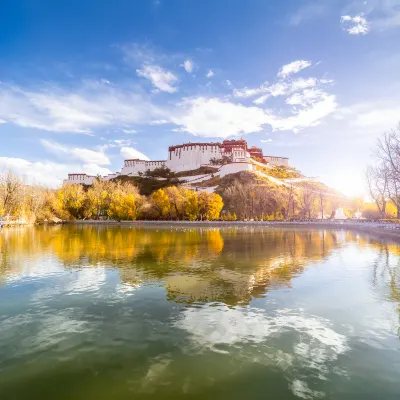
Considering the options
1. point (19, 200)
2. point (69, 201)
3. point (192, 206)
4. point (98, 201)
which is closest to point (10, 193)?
point (19, 200)

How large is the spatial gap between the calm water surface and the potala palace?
99893 millimetres

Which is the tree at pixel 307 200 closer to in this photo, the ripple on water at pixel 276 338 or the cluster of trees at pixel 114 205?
the cluster of trees at pixel 114 205

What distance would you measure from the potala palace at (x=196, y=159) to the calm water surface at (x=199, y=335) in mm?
99893

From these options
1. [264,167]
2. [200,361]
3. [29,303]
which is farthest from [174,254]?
[264,167]

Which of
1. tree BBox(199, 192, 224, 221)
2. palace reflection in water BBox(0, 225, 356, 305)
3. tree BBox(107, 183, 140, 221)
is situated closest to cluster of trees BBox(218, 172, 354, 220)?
tree BBox(199, 192, 224, 221)

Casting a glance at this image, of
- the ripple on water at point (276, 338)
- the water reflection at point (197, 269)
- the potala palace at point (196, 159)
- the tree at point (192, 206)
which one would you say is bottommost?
the ripple on water at point (276, 338)

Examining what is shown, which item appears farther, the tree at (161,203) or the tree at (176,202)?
the tree at (161,203)

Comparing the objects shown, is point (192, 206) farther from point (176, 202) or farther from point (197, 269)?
point (197, 269)

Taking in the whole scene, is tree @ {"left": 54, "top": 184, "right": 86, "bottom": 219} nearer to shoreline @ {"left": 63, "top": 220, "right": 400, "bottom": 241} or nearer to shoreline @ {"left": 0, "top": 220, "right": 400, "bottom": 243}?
shoreline @ {"left": 0, "top": 220, "right": 400, "bottom": 243}

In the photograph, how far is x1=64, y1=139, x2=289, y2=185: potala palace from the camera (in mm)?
123312

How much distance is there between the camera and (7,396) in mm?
5211

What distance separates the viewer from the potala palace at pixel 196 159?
123312mm

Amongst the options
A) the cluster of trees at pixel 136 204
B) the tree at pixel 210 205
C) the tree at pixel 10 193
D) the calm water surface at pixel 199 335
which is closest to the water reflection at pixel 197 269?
the calm water surface at pixel 199 335

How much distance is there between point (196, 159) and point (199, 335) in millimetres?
119139
